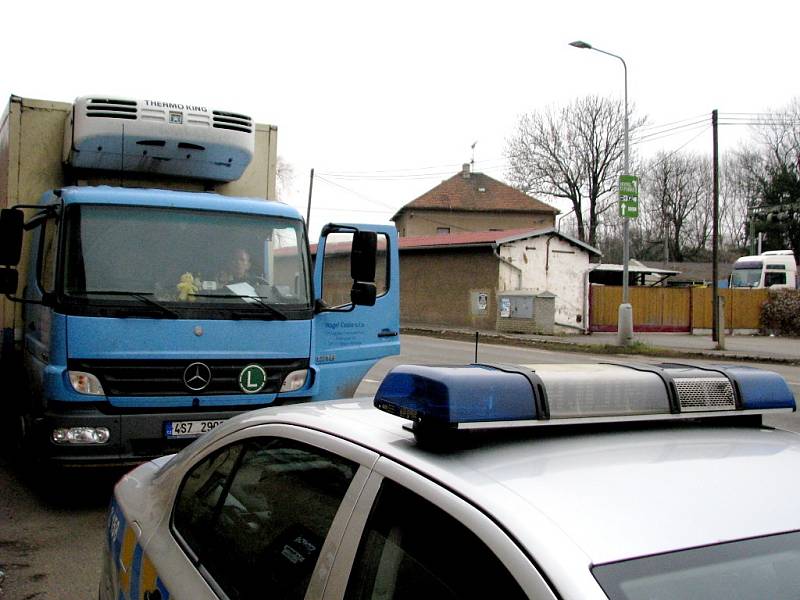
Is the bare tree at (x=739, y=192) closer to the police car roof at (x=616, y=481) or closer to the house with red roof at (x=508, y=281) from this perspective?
the house with red roof at (x=508, y=281)

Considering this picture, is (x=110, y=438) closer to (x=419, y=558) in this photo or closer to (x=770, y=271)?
(x=419, y=558)

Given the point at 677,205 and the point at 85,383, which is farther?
the point at 677,205

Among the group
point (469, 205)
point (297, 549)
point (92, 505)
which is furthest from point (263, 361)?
point (469, 205)

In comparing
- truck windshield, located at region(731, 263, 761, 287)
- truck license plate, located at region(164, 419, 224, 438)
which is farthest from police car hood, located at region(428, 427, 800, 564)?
truck windshield, located at region(731, 263, 761, 287)

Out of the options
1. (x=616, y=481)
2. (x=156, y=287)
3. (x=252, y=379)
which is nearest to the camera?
(x=616, y=481)

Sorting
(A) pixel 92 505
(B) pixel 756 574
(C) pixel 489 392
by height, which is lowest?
(A) pixel 92 505

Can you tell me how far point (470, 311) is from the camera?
3184 cm

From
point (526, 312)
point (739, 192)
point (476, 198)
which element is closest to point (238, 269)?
point (526, 312)

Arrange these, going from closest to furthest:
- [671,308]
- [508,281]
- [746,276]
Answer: [508,281]
[671,308]
[746,276]

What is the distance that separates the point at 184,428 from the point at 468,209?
162 ft

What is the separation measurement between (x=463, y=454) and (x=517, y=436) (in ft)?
0.63

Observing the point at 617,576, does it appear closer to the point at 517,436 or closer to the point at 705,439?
the point at 517,436

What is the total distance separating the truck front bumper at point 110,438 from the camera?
560 cm

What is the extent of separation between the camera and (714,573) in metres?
1.49
